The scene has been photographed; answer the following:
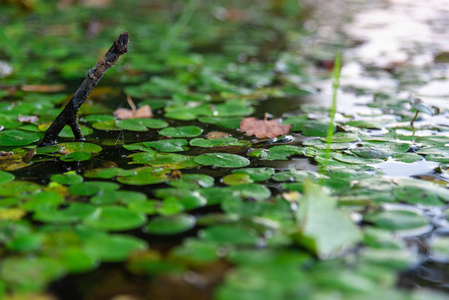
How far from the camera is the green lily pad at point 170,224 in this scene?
31.2 inches

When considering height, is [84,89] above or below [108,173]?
above

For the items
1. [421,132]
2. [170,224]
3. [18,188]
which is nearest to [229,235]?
[170,224]

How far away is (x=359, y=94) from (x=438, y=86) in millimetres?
363

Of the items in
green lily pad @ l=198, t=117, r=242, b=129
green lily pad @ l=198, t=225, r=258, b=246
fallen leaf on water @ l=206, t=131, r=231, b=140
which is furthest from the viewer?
green lily pad @ l=198, t=117, r=242, b=129

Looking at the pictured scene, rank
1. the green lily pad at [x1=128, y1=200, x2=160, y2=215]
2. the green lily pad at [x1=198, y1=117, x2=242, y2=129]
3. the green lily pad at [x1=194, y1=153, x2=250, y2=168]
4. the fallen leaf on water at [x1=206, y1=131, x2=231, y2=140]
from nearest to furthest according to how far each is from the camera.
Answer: the green lily pad at [x1=128, y1=200, x2=160, y2=215] < the green lily pad at [x1=194, y1=153, x2=250, y2=168] < the fallen leaf on water at [x1=206, y1=131, x2=231, y2=140] < the green lily pad at [x1=198, y1=117, x2=242, y2=129]

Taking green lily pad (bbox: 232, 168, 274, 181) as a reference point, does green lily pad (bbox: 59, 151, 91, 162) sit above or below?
above

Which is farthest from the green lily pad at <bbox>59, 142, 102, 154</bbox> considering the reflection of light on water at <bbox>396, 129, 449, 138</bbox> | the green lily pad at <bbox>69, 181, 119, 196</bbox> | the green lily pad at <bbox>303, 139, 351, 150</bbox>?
the reflection of light on water at <bbox>396, 129, 449, 138</bbox>

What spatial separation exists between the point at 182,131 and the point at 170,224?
562 mm

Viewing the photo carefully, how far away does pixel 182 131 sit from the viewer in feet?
4.40

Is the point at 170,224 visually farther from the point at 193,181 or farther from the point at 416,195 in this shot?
the point at 416,195

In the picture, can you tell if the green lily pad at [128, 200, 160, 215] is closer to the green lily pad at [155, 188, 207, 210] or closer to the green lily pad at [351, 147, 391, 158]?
the green lily pad at [155, 188, 207, 210]

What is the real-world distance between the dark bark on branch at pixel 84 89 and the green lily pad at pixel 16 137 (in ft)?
0.20

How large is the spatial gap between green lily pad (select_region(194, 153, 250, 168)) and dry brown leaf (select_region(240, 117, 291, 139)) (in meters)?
0.22

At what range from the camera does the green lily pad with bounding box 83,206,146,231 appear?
0.79 meters
